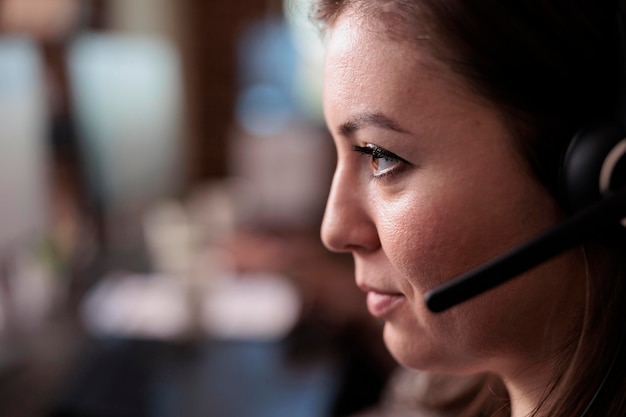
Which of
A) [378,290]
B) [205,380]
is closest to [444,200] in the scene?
[378,290]

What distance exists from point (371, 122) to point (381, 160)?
39 mm

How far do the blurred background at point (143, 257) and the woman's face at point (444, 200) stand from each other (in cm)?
18

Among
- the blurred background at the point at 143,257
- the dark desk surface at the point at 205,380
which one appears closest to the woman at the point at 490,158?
the blurred background at the point at 143,257

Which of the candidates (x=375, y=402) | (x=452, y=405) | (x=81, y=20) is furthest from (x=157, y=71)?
(x=452, y=405)

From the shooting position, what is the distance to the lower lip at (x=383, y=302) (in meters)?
0.55

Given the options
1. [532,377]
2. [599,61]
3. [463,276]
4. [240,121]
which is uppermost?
[599,61]

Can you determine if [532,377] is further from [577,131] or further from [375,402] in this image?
[375,402]

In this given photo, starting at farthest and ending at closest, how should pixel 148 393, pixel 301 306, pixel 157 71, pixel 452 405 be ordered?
pixel 157 71 → pixel 301 306 → pixel 148 393 → pixel 452 405

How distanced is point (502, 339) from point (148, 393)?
1031 mm

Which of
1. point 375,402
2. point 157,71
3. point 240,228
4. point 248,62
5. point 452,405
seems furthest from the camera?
point 248,62

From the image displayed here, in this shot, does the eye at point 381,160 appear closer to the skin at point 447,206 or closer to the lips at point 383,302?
the skin at point 447,206

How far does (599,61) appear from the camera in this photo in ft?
1.53

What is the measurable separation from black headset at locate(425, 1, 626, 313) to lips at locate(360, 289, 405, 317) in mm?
89

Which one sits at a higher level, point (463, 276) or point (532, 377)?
point (463, 276)
